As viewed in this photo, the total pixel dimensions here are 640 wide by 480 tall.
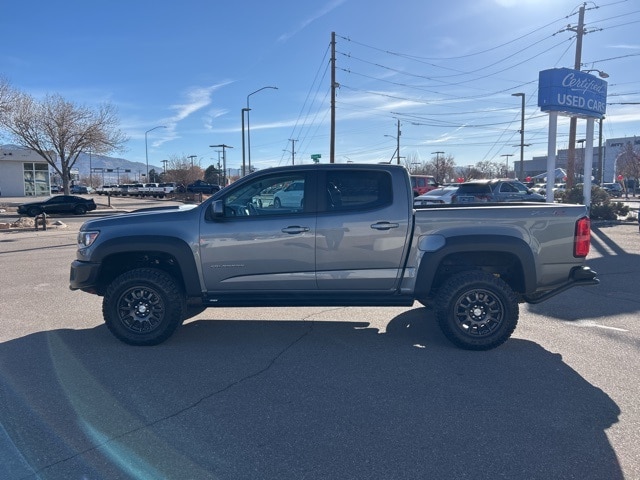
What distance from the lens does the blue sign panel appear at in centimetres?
1792

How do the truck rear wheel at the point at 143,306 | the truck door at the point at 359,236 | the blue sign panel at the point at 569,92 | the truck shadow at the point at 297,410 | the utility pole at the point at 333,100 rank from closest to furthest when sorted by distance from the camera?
the truck shadow at the point at 297,410
the truck door at the point at 359,236
the truck rear wheel at the point at 143,306
the blue sign panel at the point at 569,92
the utility pole at the point at 333,100

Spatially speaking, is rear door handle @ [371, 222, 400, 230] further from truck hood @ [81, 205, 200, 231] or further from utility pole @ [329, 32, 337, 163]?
utility pole @ [329, 32, 337, 163]

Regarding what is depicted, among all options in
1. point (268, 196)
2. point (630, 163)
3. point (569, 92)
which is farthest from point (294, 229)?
point (630, 163)

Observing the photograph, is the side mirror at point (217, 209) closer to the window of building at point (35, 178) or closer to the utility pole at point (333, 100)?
the utility pole at point (333, 100)

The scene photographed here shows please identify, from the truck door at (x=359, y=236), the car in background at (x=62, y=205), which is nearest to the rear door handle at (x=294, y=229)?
the truck door at (x=359, y=236)

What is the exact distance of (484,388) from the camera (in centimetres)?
444

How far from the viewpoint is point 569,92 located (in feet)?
59.9

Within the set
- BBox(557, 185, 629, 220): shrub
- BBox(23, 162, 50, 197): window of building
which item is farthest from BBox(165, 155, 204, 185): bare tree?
BBox(557, 185, 629, 220): shrub

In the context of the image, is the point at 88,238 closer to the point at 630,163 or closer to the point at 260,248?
the point at 260,248

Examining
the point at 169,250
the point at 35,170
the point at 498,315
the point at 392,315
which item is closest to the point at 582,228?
the point at 498,315

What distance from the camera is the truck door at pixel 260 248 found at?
5.39 m

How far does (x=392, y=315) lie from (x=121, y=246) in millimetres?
3616

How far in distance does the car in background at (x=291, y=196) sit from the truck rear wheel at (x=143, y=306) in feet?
4.83

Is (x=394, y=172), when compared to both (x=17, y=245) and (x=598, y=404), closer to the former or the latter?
(x=598, y=404)
